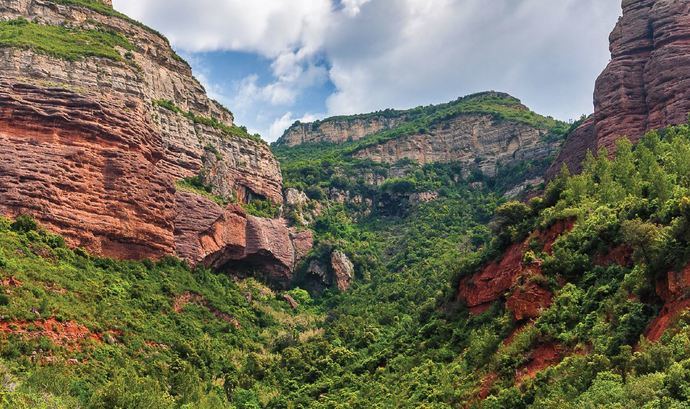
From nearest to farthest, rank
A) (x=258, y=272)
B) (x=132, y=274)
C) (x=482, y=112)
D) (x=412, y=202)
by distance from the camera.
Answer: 1. (x=132, y=274)
2. (x=258, y=272)
3. (x=412, y=202)
4. (x=482, y=112)

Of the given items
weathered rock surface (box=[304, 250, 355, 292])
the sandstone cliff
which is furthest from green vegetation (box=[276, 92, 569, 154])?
weathered rock surface (box=[304, 250, 355, 292])

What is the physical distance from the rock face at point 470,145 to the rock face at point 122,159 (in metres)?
49.3

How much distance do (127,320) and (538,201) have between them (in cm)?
3566

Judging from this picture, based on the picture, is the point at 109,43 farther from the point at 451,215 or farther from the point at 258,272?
the point at 451,215

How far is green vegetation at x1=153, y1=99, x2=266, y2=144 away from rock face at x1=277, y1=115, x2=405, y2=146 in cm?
6814

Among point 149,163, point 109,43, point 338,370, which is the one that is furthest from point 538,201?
point 109,43

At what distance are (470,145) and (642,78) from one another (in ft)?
203

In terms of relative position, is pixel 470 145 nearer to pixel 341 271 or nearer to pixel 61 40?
pixel 341 271

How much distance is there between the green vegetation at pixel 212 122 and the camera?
92062mm

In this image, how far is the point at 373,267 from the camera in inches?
3912

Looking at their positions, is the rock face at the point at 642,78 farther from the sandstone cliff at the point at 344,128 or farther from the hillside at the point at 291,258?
the sandstone cliff at the point at 344,128

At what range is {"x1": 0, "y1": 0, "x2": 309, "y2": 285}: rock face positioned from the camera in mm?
63656

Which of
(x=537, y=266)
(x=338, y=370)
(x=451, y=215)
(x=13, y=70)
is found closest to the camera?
(x=537, y=266)

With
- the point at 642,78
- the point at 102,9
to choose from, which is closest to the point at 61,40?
the point at 102,9
